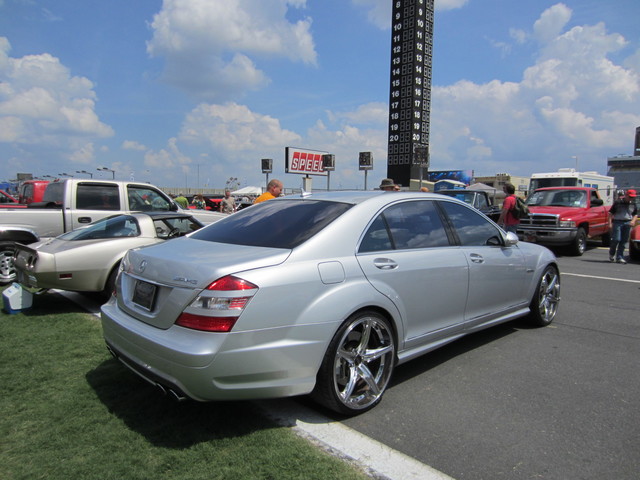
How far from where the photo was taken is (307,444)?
2672 mm

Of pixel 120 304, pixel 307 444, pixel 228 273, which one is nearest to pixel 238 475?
pixel 307 444

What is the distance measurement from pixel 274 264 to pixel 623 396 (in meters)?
2.88

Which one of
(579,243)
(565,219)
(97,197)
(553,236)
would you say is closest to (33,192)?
(97,197)

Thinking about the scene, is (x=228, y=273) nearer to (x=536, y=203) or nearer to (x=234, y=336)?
(x=234, y=336)

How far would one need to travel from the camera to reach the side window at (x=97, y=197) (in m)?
8.38

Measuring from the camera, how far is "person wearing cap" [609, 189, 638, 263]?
35.2 feet

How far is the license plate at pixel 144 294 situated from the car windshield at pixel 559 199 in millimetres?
13275

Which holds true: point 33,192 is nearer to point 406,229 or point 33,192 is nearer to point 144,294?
point 144,294

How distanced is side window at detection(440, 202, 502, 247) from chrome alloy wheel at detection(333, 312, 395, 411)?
4.57 ft

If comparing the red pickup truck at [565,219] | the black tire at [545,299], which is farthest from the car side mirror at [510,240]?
the red pickup truck at [565,219]

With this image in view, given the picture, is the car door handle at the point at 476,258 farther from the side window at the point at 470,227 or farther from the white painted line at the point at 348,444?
the white painted line at the point at 348,444

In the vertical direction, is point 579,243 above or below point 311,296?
below

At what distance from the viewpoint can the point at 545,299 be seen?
522 centimetres

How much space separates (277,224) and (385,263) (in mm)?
866
